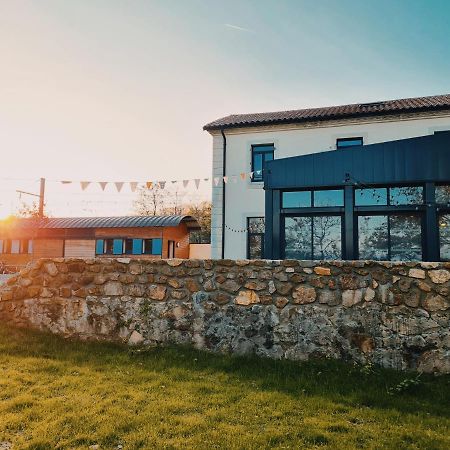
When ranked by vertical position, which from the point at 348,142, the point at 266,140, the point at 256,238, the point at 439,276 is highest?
the point at 266,140

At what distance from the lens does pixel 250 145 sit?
1433 cm

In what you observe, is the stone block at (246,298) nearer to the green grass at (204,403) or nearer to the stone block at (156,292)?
the green grass at (204,403)

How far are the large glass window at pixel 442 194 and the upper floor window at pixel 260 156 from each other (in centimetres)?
688

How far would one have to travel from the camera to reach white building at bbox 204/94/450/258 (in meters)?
12.9

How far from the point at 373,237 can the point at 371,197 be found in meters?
0.88

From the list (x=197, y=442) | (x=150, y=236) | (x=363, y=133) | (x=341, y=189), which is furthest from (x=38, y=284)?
(x=150, y=236)

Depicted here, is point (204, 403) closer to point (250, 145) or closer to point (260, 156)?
point (260, 156)

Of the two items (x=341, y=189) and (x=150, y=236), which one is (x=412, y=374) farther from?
(x=150, y=236)

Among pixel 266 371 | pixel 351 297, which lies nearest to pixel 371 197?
pixel 351 297

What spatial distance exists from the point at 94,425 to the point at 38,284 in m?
3.36

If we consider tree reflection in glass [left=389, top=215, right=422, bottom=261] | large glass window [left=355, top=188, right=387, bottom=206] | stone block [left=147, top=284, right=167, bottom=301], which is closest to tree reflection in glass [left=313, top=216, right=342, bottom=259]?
large glass window [left=355, top=188, right=387, bottom=206]

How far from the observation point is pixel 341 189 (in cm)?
856

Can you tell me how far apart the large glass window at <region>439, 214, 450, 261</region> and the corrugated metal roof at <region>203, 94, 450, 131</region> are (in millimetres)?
5943

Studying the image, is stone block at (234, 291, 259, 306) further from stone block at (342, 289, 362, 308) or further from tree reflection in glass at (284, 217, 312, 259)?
tree reflection in glass at (284, 217, 312, 259)
